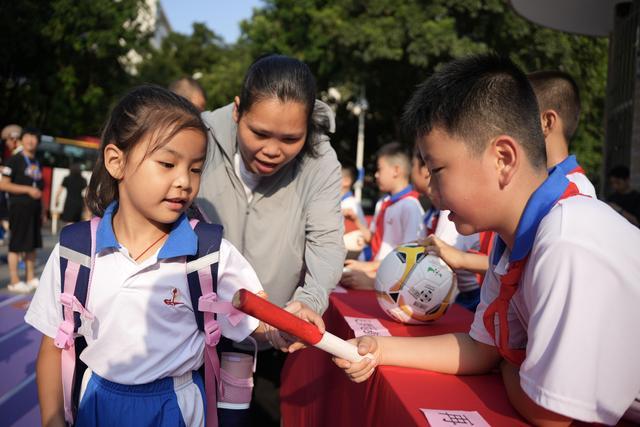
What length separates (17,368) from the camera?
3441 millimetres

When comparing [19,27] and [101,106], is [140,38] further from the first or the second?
[19,27]

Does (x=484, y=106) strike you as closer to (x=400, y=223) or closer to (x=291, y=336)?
(x=291, y=336)

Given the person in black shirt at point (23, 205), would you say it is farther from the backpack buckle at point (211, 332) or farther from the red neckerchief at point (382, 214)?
the backpack buckle at point (211, 332)

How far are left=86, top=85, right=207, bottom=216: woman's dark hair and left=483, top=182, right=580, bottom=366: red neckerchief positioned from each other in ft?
3.36

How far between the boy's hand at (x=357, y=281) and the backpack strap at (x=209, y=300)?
1458 millimetres

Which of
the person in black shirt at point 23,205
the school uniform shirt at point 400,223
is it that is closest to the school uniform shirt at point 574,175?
the school uniform shirt at point 400,223

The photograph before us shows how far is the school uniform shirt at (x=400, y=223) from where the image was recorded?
13.9ft

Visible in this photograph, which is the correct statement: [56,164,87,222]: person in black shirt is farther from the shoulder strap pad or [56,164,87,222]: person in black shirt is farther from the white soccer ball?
the shoulder strap pad

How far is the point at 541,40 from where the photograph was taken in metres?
14.6

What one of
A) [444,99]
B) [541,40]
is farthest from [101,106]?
[444,99]

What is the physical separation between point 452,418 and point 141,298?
94 cm

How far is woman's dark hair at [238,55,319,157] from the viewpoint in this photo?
201cm

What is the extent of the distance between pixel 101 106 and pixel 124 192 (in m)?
20.3

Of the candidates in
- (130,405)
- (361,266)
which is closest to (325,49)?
(361,266)
